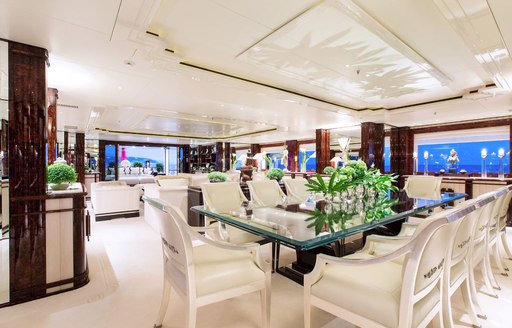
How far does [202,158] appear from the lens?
48.9 ft

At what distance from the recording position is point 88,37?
2264mm

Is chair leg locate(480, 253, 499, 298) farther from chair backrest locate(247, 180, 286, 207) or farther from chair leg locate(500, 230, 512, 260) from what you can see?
chair backrest locate(247, 180, 286, 207)

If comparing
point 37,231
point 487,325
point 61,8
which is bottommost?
point 487,325

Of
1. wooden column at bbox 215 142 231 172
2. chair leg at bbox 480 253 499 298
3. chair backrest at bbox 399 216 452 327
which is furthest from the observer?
wooden column at bbox 215 142 231 172

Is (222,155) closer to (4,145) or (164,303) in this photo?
(4,145)

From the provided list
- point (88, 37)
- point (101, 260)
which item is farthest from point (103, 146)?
point (88, 37)

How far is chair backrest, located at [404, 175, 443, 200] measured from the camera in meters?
4.00

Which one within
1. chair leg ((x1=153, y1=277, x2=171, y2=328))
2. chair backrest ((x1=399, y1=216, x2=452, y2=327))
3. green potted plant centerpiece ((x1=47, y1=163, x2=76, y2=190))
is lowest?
chair leg ((x1=153, y1=277, x2=171, y2=328))

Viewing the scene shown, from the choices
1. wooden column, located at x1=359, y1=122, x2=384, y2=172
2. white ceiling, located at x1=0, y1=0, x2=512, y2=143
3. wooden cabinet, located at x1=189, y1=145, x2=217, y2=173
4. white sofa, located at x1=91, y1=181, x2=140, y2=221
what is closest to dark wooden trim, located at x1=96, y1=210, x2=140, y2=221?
white sofa, located at x1=91, y1=181, x2=140, y2=221

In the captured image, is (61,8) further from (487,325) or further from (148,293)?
(487,325)

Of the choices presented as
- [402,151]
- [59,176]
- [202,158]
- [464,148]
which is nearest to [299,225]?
[59,176]

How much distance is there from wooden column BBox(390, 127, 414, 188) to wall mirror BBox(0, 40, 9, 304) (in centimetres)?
836

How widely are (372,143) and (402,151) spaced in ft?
5.51

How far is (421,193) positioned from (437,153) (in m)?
4.07
